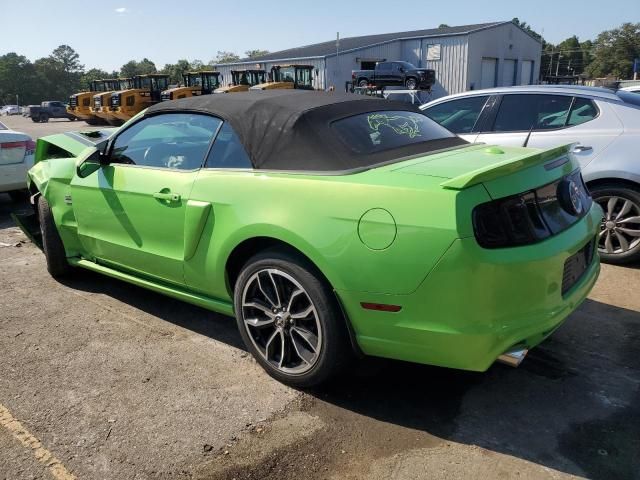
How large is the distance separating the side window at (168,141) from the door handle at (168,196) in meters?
0.21

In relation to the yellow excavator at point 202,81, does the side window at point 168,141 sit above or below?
below

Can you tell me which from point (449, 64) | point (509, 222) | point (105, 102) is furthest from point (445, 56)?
point (509, 222)

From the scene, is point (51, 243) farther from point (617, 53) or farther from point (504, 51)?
point (617, 53)

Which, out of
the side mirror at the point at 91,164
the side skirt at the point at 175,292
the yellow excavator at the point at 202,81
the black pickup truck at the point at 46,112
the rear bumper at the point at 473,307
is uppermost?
the yellow excavator at the point at 202,81

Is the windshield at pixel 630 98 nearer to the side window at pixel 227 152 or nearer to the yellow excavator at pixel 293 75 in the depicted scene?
the side window at pixel 227 152

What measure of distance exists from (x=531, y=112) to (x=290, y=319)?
3.67m

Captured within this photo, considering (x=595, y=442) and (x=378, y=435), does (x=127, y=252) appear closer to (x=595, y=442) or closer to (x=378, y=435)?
(x=378, y=435)

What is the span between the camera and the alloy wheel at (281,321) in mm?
2840

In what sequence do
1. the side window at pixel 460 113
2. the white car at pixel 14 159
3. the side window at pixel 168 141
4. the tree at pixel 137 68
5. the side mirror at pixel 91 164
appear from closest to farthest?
the side window at pixel 168 141
the side mirror at pixel 91 164
the side window at pixel 460 113
the white car at pixel 14 159
the tree at pixel 137 68

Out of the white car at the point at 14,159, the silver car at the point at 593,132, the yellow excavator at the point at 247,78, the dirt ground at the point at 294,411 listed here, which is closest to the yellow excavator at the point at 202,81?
the yellow excavator at the point at 247,78

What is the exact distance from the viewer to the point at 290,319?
291 centimetres

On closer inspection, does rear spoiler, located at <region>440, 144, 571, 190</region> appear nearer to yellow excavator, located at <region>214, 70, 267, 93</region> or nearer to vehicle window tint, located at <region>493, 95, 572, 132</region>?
vehicle window tint, located at <region>493, 95, 572, 132</region>

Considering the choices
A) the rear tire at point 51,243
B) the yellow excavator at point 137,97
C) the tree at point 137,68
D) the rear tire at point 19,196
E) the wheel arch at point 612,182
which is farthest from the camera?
the tree at point 137,68

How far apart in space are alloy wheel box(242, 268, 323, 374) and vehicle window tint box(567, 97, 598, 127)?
11.7 ft
